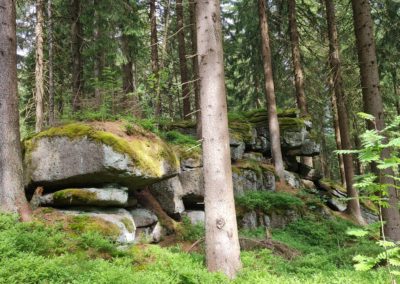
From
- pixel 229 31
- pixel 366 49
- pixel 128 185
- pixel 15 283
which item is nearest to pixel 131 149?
pixel 128 185

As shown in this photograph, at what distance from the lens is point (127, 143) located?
832cm

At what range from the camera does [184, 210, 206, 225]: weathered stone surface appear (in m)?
11.1

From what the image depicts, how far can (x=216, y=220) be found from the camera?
5.93 meters

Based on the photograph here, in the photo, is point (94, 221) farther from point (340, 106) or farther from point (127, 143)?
point (340, 106)

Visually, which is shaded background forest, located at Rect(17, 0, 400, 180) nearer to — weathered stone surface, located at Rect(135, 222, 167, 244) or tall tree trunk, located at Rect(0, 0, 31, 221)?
tall tree trunk, located at Rect(0, 0, 31, 221)

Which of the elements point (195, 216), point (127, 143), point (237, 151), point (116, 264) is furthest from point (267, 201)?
point (116, 264)

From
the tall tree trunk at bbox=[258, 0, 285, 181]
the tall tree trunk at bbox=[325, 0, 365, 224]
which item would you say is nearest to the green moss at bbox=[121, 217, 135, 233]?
the tall tree trunk at bbox=[258, 0, 285, 181]

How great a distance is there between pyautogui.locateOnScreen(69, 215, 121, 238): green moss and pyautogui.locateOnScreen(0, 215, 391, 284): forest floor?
17 cm

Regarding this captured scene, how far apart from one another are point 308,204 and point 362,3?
8656mm

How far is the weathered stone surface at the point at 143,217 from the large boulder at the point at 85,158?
2.94ft

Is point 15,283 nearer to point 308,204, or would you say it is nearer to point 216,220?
point 216,220

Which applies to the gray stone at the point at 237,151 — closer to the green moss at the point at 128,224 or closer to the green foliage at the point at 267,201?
the green foliage at the point at 267,201

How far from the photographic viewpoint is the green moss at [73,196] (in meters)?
7.79

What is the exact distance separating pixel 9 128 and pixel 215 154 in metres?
4.60
